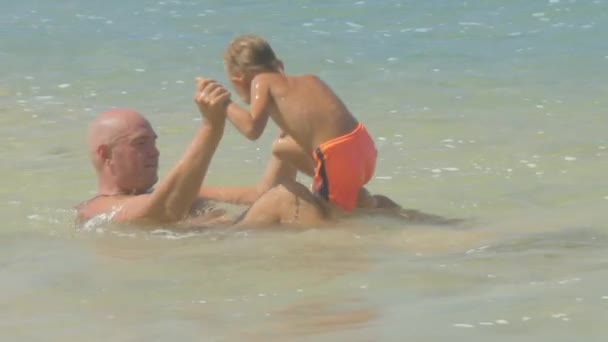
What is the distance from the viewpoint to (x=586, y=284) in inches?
187

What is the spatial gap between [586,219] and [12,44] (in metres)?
8.40

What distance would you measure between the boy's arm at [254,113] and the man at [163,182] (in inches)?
6.3

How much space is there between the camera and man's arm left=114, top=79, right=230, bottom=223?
553 centimetres

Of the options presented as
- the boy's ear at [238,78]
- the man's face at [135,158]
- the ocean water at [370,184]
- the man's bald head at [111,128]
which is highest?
the boy's ear at [238,78]

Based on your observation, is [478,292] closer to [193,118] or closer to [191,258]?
[191,258]

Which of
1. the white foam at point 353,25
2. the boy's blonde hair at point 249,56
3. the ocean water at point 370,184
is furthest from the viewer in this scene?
the white foam at point 353,25

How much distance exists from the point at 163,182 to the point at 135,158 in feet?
1.08

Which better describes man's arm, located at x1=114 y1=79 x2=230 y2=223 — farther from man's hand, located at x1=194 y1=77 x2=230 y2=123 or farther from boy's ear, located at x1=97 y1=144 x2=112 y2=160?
boy's ear, located at x1=97 y1=144 x2=112 y2=160

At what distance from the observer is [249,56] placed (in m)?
6.05

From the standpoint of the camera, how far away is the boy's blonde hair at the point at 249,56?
6012 millimetres

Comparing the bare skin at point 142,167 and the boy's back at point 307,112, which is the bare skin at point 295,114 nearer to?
the boy's back at point 307,112

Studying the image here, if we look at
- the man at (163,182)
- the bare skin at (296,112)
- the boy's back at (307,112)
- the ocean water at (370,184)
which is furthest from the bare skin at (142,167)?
the boy's back at (307,112)

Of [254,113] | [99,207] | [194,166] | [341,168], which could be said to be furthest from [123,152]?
[341,168]

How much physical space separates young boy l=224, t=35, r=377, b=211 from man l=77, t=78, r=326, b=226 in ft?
0.44
